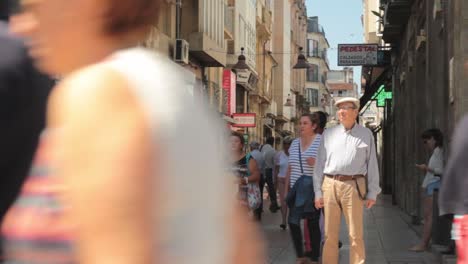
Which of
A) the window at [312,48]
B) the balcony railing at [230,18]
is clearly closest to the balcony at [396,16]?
the balcony railing at [230,18]

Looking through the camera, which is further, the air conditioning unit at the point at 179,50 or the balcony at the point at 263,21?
the balcony at the point at 263,21

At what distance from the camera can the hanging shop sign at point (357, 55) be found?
26953mm

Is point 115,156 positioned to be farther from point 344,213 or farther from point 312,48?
point 312,48

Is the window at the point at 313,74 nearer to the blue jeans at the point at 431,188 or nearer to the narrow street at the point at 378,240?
the narrow street at the point at 378,240

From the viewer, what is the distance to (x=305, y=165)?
9.91 m

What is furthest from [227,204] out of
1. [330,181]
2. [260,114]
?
[260,114]

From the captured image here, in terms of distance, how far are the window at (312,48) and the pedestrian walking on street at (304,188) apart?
101 metres

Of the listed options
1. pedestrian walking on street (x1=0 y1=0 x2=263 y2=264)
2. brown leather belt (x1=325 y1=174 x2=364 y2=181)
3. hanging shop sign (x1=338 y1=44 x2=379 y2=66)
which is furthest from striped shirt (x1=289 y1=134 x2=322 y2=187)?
hanging shop sign (x1=338 y1=44 x2=379 y2=66)

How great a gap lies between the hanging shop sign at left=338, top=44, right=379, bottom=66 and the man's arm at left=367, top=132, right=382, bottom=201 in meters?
18.7

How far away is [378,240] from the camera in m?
13.3

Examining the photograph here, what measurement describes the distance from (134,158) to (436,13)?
12040 mm

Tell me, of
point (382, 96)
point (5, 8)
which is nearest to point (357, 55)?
point (382, 96)

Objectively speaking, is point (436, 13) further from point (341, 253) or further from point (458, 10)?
point (341, 253)

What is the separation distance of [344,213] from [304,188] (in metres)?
1.53
